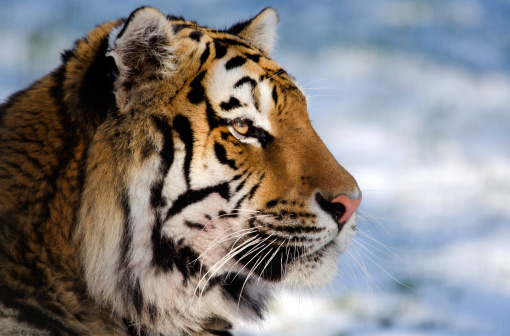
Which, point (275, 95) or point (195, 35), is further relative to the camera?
point (195, 35)

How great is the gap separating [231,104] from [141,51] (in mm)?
419

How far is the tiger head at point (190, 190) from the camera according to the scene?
2221 mm

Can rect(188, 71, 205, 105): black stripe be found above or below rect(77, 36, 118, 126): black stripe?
above

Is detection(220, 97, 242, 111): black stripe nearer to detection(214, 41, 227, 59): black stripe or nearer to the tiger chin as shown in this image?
the tiger chin

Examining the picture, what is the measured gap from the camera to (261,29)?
3.15 m

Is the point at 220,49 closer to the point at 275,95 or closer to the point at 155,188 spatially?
the point at 275,95

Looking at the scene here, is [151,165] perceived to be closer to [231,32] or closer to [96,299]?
[96,299]

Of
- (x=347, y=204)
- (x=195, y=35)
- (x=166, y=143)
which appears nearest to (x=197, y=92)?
(x=166, y=143)

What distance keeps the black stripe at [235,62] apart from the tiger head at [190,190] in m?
→ 0.04

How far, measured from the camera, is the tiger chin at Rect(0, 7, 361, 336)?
6.98ft

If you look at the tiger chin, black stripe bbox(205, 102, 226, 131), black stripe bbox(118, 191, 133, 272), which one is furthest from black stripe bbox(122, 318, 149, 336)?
black stripe bbox(205, 102, 226, 131)

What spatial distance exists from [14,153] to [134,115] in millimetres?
466

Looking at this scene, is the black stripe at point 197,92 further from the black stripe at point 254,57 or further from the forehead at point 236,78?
the black stripe at point 254,57

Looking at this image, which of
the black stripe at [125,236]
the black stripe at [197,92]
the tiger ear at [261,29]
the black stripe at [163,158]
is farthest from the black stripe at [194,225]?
the tiger ear at [261,29]
